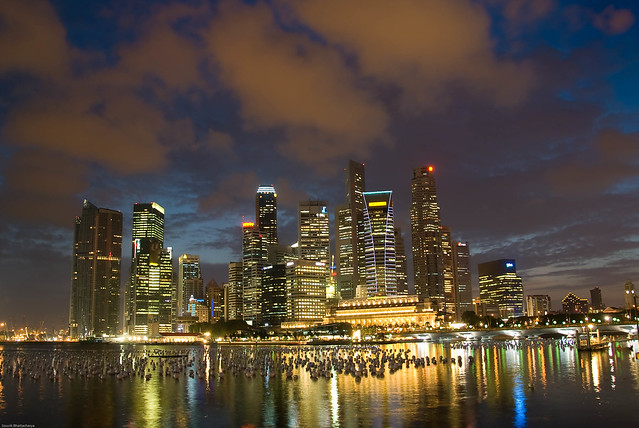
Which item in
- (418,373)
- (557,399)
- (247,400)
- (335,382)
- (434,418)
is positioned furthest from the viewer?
(418,373)

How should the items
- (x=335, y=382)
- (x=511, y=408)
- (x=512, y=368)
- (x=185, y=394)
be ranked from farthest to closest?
(x=512, y=368) → (x=335, y=382) → (x=185, y=394) → (x=511, y=408)

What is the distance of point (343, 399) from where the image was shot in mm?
51875

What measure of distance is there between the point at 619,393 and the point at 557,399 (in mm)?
7816

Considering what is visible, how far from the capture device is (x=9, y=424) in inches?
1735

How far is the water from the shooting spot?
4238 centimetres

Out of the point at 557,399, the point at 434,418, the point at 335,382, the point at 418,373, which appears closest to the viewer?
the point at 434,418

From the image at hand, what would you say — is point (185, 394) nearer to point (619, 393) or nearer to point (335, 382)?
point (335, 382)

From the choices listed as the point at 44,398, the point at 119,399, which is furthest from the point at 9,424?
the point at 44,398

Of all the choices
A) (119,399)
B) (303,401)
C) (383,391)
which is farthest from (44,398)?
(383,391)

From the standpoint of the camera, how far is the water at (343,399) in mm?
42375

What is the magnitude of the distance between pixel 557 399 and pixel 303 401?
2389cm

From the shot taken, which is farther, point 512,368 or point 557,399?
point 512,368

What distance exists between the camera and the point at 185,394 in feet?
198

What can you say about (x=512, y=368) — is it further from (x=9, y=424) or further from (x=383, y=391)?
(x=9, y=424)
